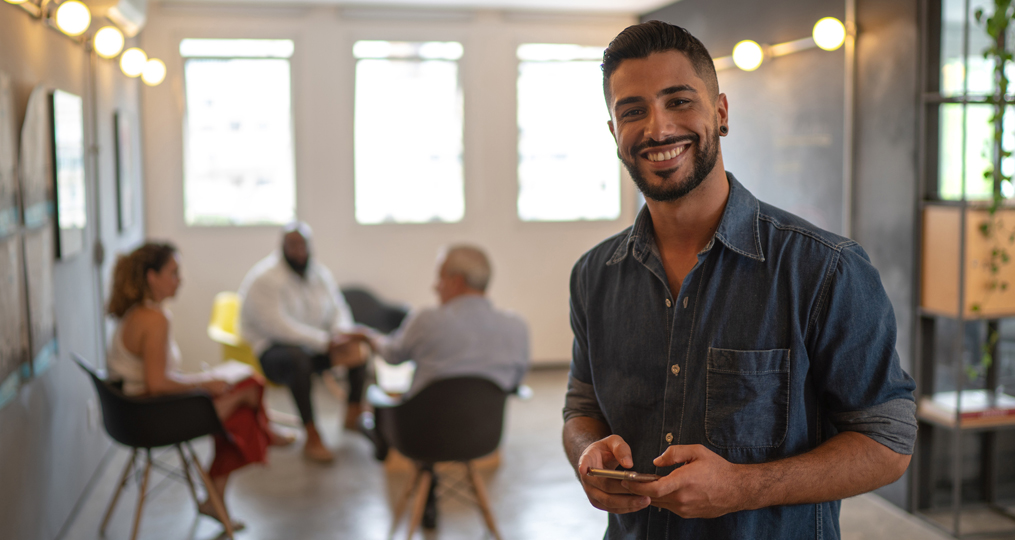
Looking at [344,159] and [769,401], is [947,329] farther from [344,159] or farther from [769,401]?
[344,159]

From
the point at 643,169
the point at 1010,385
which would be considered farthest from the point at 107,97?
the point at 1010,385

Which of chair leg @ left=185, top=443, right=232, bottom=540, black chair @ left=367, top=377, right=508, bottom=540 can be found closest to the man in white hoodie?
chair leg @ left=185, top=443, right=232, bottom=540

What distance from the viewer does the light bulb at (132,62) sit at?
516 cm

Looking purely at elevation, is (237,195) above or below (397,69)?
below

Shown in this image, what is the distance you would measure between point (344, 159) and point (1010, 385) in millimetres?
5312

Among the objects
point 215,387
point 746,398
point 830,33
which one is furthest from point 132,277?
point 830,33

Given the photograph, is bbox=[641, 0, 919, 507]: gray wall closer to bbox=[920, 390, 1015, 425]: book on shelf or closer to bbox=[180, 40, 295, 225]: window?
bbox=[920, 390, 1015, 425]: book on shelf

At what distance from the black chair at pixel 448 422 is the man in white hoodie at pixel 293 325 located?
6.37 ft

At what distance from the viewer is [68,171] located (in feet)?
13.0

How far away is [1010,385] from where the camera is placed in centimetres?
420

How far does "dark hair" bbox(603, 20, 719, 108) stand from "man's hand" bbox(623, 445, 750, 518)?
63cm

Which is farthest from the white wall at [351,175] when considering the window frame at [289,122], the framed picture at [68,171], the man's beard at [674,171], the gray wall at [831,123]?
the man's beard at [674,171]

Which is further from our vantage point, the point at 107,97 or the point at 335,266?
the point at 335,266

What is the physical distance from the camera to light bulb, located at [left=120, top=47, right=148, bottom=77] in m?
5.16
